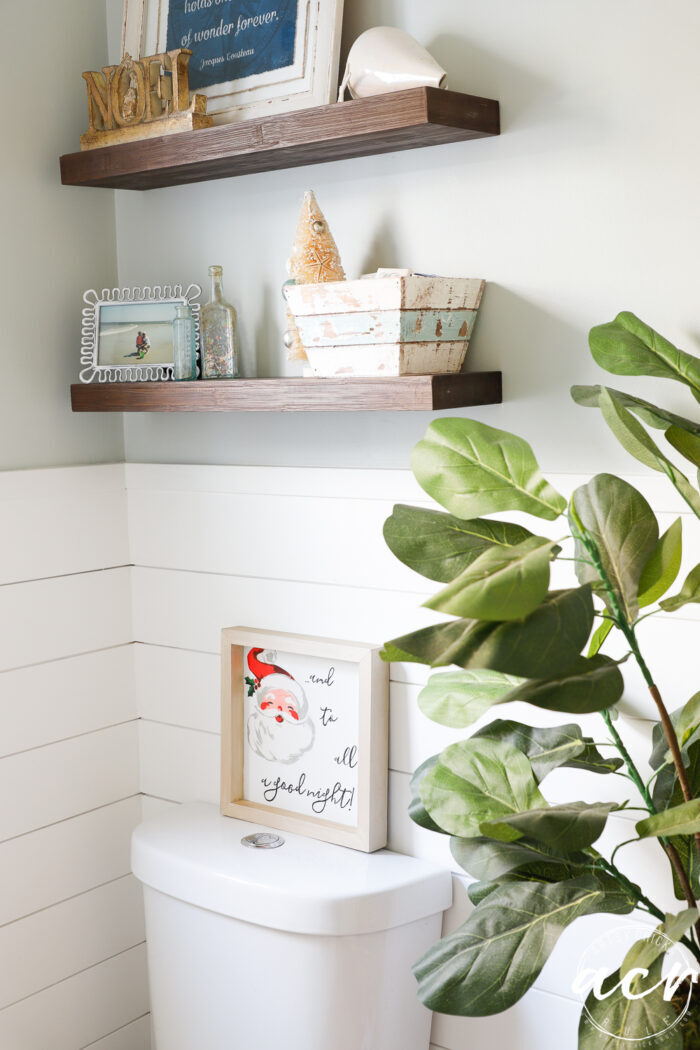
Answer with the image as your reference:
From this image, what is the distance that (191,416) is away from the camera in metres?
1.70

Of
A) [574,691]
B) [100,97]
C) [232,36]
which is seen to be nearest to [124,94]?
[100,97]

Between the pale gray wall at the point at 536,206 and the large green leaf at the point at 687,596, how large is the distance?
0.90ft

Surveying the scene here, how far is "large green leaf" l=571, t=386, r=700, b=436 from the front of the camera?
102 centimetres

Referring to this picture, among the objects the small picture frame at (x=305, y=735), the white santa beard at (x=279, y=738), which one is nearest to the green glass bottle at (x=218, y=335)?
the small picture frame at (x=305, y=735)

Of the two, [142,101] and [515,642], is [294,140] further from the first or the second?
[515,642]

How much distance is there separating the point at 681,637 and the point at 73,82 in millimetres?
1215

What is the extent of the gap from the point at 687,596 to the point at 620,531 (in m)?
0.09

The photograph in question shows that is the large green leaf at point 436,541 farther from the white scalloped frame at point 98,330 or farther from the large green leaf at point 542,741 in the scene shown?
the white scalloped frame at point 98,330

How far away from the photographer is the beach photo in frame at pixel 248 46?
4.57ft

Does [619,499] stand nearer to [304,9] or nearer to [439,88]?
[439,88]

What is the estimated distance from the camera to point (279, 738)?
62.8 inches

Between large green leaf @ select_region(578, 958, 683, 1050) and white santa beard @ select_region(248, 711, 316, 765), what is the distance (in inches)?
25.8

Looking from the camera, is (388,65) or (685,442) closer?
(685,442)

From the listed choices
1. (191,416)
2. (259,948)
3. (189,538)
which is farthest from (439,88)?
(259,948)
